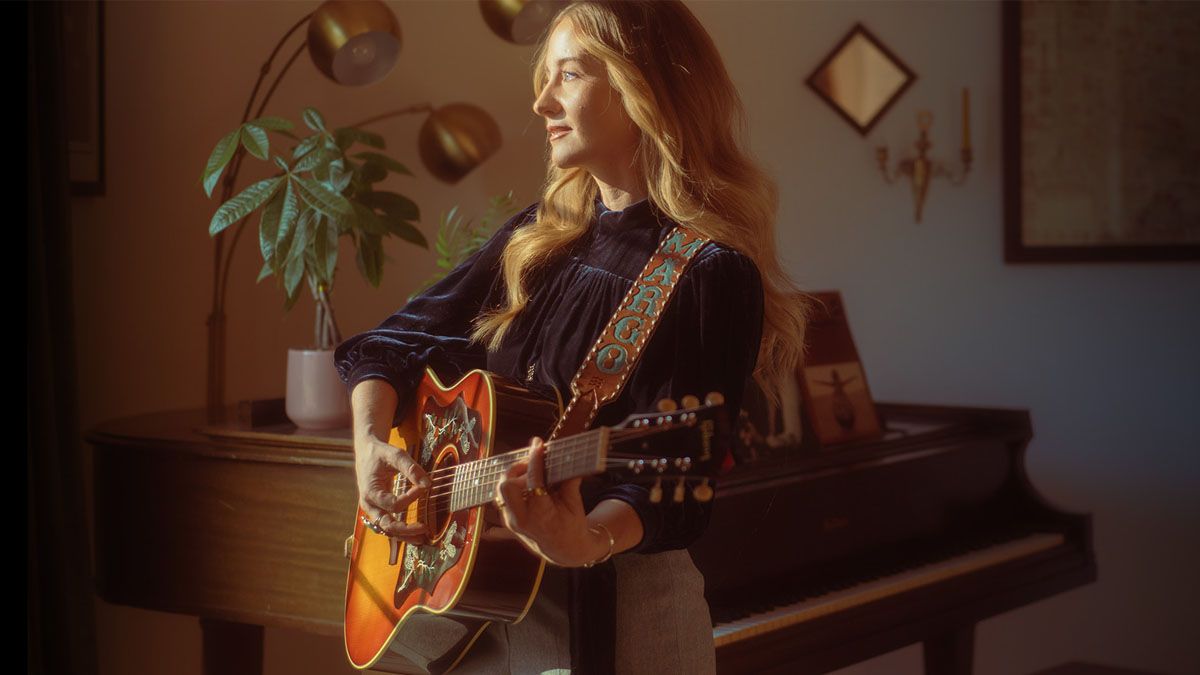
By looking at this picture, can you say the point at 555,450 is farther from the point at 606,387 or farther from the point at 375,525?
the point at 375,525

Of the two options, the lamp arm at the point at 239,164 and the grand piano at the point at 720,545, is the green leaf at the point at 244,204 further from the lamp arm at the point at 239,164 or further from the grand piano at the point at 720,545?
the grand piano at the point at 720,545

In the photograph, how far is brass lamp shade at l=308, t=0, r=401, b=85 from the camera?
2.57 m

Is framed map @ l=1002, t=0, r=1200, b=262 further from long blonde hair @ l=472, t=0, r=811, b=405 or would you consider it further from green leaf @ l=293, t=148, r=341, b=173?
long blonde hair @ l=472, t=0, r=811, b=405

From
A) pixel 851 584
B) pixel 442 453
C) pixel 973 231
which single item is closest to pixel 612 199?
pixel 442 453

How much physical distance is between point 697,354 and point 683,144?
27cm

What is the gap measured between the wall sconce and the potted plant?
1764mm

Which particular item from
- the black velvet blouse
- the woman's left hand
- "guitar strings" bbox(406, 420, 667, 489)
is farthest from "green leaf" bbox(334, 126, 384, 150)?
the woman's left hand

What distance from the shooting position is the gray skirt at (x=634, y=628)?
141 cm

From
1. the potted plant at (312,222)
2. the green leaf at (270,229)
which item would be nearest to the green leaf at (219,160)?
the potted plant at (312,222)

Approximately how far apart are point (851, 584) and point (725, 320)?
1.17 m

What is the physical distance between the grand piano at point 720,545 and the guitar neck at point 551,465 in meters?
0.71

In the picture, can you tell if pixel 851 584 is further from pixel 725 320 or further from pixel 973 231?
pixel 973 231

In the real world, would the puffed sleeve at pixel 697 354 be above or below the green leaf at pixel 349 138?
below

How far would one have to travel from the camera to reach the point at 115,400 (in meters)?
2.79
